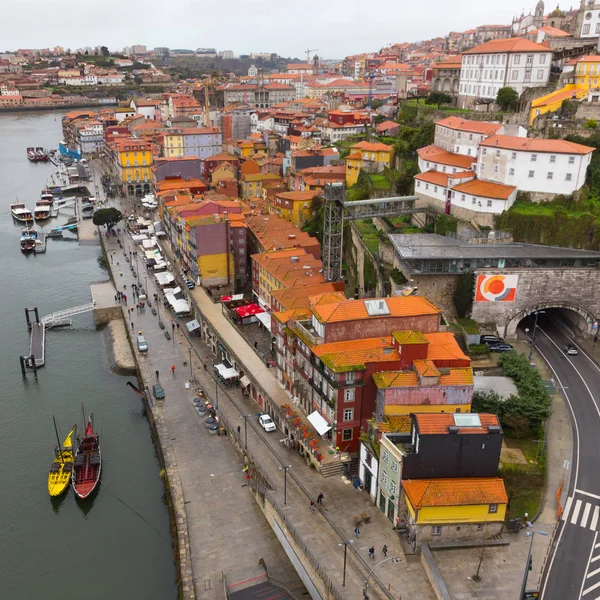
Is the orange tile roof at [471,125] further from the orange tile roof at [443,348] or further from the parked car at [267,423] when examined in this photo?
the parked car at [267,423]

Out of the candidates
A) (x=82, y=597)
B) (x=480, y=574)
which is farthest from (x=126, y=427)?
(x=480, y=574)

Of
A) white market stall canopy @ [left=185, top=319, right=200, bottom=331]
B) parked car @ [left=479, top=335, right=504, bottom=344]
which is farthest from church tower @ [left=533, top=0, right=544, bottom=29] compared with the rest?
white market stall canopy @ [left=185, top=319, right=200, bottom=331]

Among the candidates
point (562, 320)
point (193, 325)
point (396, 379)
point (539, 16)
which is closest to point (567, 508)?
point (396, 379)

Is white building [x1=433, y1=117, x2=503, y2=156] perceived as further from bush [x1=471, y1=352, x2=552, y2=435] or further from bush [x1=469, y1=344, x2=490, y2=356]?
bush [x1=471, y1=352, x2=552, y2=435]

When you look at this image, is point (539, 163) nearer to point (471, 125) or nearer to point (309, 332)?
point (471, 125)

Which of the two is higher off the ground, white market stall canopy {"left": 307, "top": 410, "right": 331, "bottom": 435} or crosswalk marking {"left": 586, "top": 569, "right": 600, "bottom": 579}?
white market stall canopy {"left": 307, "top": 410, "right": 331, "bottom": 435}
